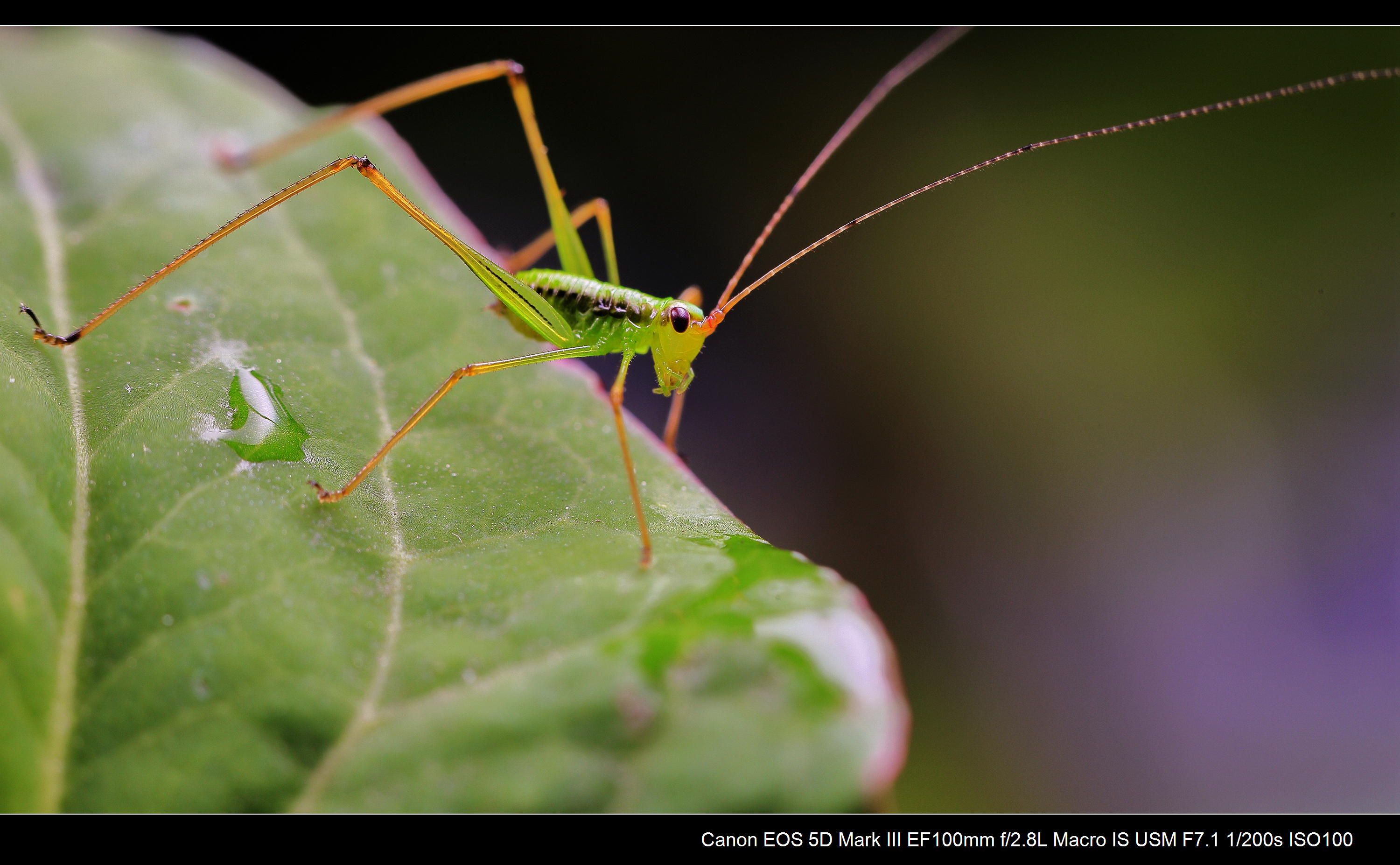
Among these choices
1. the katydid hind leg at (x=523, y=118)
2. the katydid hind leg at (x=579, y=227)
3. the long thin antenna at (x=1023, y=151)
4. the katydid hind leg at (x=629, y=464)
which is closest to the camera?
the katydid hind leg at (x=629, y=464)

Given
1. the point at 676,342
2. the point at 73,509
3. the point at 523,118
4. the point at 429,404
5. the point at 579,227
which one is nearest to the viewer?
the point at 73,509

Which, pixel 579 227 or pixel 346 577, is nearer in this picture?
pixel 346 577

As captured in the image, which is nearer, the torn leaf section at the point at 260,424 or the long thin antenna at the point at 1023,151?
the torn leaf section at the point at 260,424

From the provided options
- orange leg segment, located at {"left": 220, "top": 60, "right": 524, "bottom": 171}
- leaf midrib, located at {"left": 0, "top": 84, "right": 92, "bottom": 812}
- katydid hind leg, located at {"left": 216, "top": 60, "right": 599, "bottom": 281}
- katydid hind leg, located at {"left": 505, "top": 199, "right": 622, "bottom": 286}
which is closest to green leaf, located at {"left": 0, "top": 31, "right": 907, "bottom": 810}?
leaf midrib, located at {"left": 0, "top": 84, "right": 92, "bottom": 812}

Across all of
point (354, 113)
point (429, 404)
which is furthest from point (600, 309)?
point (354, 113)

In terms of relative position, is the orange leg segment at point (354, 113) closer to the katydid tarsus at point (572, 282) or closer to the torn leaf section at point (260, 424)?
the katydid tarsus at point (572, 282)
